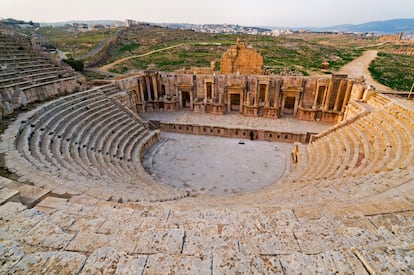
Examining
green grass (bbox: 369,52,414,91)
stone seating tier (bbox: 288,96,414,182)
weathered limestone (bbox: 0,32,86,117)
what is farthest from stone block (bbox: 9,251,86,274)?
green grass (bbox: 369,52,414,91)

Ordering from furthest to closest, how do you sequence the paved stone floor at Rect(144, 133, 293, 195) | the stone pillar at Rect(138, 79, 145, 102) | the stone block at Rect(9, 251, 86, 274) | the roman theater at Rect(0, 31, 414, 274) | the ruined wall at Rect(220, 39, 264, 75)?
the ruined wall at Rect(220, 39, 264, 75), the stone pillar at Rect(138, 79, 145, 102), the paved stone floor at Rect(144, 133, 293, 195), the roman theater at Rect(0, 31, 414, 274), the stone block at Rect(9, 251, 86, 274)

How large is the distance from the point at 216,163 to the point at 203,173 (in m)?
1.33

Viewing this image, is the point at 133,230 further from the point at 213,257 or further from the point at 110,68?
the point at 110,68

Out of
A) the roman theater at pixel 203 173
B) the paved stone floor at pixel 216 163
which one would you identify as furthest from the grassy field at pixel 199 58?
the paved stone floor at pixel 216 163

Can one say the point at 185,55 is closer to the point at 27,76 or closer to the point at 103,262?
the point at 27,76

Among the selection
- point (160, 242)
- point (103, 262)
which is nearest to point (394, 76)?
point (160, 242)

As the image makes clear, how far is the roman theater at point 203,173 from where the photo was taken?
2.73m

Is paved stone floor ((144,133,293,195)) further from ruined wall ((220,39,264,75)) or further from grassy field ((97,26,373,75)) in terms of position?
grassy field ((97,26,373,75))

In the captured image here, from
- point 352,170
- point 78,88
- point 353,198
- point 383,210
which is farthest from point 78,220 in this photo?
point 78,88

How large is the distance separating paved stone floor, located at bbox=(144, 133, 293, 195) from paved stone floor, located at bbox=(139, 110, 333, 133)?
1.38 m

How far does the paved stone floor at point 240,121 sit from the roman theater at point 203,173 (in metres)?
0.18

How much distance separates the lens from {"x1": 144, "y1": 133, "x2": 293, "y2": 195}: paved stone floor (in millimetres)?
11594

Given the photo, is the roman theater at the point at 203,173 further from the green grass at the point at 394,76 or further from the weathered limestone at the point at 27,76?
the green grass at the point at 394,76

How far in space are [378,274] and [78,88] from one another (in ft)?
61.8
